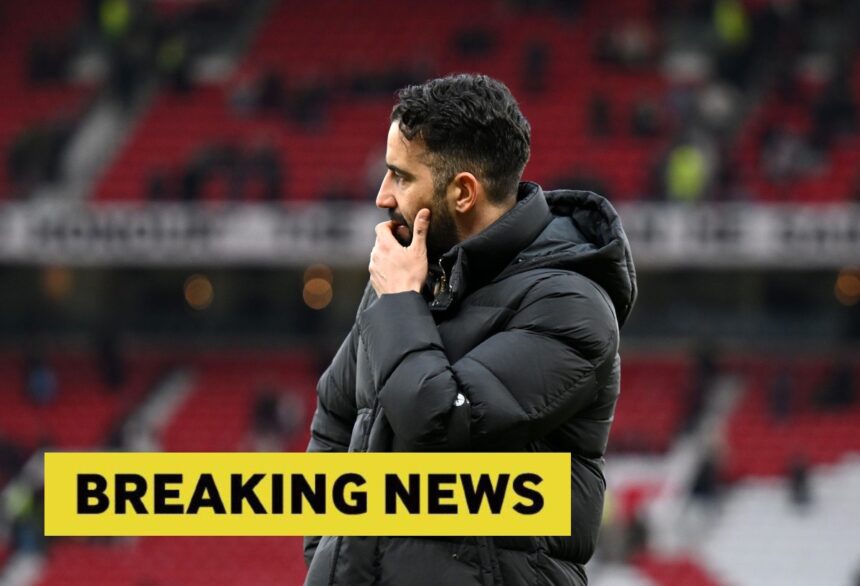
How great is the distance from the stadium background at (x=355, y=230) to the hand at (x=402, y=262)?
14435 mm

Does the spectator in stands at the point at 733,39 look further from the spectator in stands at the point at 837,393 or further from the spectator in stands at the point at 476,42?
the spectator in stands at the point at 837,393

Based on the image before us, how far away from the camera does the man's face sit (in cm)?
246

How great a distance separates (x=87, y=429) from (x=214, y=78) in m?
5.59

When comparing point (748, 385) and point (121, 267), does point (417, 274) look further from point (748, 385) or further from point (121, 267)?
point (121, 267)

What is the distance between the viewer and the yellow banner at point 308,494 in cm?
235

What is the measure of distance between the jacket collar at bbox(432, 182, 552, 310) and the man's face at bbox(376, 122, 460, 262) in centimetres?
5

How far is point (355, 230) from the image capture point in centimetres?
1964

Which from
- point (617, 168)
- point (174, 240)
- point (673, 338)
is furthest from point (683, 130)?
point (174, 240)

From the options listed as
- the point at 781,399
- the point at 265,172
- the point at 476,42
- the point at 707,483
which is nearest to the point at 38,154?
the point at 265,172

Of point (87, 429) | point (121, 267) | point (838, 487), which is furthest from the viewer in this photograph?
point (121, 267)

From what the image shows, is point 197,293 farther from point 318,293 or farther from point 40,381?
point 40,381

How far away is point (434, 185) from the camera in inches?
96.7

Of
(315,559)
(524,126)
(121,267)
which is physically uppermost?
(524,126)

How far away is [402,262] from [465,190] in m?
0.14
